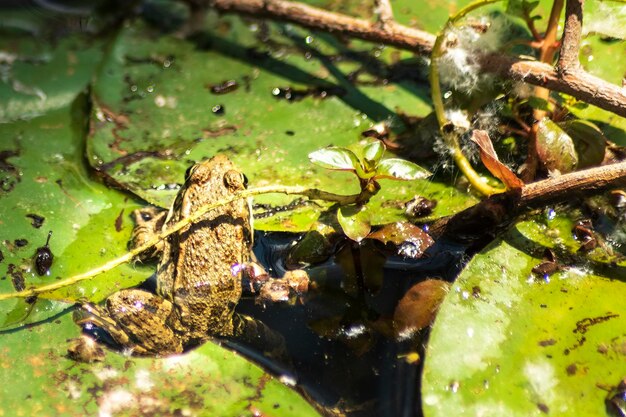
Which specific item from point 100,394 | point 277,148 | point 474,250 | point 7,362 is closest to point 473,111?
point 474,250

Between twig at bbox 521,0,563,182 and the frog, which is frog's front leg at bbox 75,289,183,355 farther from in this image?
twig at bbox 521,0,563,182

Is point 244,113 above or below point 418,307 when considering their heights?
above

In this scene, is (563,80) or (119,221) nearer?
(563,80)

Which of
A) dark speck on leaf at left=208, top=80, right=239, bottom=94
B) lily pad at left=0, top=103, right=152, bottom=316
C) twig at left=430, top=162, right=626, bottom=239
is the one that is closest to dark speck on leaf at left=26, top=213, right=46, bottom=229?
lily pad at left=0, top=103, right=152, bottom=316

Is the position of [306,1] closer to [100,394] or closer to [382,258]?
[382,258]

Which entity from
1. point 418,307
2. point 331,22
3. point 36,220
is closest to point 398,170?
point 418,307

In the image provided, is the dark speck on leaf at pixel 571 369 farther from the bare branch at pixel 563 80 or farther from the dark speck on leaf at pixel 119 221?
the dark speck on leaf at pixel 119 221

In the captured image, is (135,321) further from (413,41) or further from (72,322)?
(413,41)
